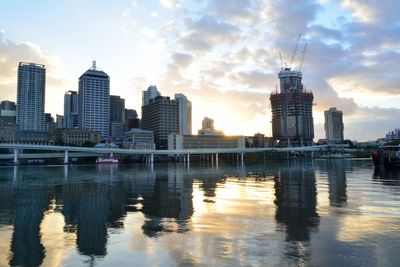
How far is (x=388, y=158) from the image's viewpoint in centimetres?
9012

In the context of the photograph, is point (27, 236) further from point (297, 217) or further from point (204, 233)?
point (297, 217)

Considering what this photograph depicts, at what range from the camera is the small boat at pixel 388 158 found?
292 feet

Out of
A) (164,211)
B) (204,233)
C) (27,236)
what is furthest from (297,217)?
(27,236)

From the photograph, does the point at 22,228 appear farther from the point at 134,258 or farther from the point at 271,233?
the point at 271,233

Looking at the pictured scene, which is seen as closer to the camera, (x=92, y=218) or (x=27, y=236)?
(x=27, y=236)

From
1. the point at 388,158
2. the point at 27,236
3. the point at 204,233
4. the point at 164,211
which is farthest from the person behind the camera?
the point at 388,158

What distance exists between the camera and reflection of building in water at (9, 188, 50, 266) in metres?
14.6

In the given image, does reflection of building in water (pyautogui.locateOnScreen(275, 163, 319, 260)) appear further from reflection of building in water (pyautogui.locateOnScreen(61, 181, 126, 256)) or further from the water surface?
reflection of building in water (pyautogui.locateOnScreen(61, 181, 126, 256))

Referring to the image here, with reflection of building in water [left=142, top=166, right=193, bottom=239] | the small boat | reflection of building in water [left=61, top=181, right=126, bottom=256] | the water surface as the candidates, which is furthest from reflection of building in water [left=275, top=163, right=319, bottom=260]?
the small boat

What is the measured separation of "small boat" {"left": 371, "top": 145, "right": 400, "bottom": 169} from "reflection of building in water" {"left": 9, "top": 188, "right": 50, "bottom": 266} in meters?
82.7

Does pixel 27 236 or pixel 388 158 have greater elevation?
pixel 388 158

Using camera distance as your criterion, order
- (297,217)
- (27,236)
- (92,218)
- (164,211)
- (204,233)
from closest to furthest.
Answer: (27,236) < (204,233) < (297,217) < (92,218) < (164,211)

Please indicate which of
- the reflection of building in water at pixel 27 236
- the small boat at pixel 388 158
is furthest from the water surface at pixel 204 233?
the small boat at pixel 388 158

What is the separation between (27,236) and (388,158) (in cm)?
8986
